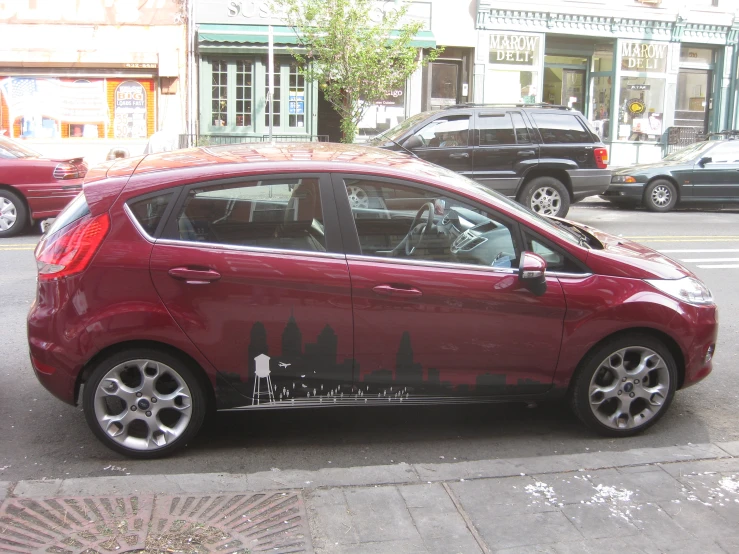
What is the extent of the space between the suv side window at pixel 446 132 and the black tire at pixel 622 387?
8.43m

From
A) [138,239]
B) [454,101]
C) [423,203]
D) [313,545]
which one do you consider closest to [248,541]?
[313,545]

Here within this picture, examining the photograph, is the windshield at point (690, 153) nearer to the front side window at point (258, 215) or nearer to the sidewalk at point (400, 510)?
the sidewalk at point (400, 510)

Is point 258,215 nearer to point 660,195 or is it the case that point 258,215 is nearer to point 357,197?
point 357,197

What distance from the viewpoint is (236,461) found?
4.57m

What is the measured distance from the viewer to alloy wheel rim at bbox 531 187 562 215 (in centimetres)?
1331

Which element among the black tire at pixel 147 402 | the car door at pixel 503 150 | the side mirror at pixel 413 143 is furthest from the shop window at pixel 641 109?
the black tire at pixel 147 402

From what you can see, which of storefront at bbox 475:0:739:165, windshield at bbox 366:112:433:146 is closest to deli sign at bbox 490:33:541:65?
storefront at bbox 475:0:739:165

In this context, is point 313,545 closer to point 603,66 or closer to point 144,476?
point 144,476

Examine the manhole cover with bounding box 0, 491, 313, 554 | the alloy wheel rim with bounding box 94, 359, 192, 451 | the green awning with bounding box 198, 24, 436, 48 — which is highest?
the green awning with bounding box 198, 24, 436, 48

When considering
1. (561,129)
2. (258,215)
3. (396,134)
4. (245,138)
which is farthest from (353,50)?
(258,215)

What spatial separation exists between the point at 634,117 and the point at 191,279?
828 inches

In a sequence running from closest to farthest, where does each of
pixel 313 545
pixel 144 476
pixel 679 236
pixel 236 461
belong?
pixel 313 545, pixel 144 476, pixel 236 461, pixel 679 236

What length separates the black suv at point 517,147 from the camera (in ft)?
42.4

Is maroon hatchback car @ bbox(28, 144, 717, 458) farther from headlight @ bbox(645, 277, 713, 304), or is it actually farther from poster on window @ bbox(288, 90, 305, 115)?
poster on window @ bbox(288, 90, 305, 115)
